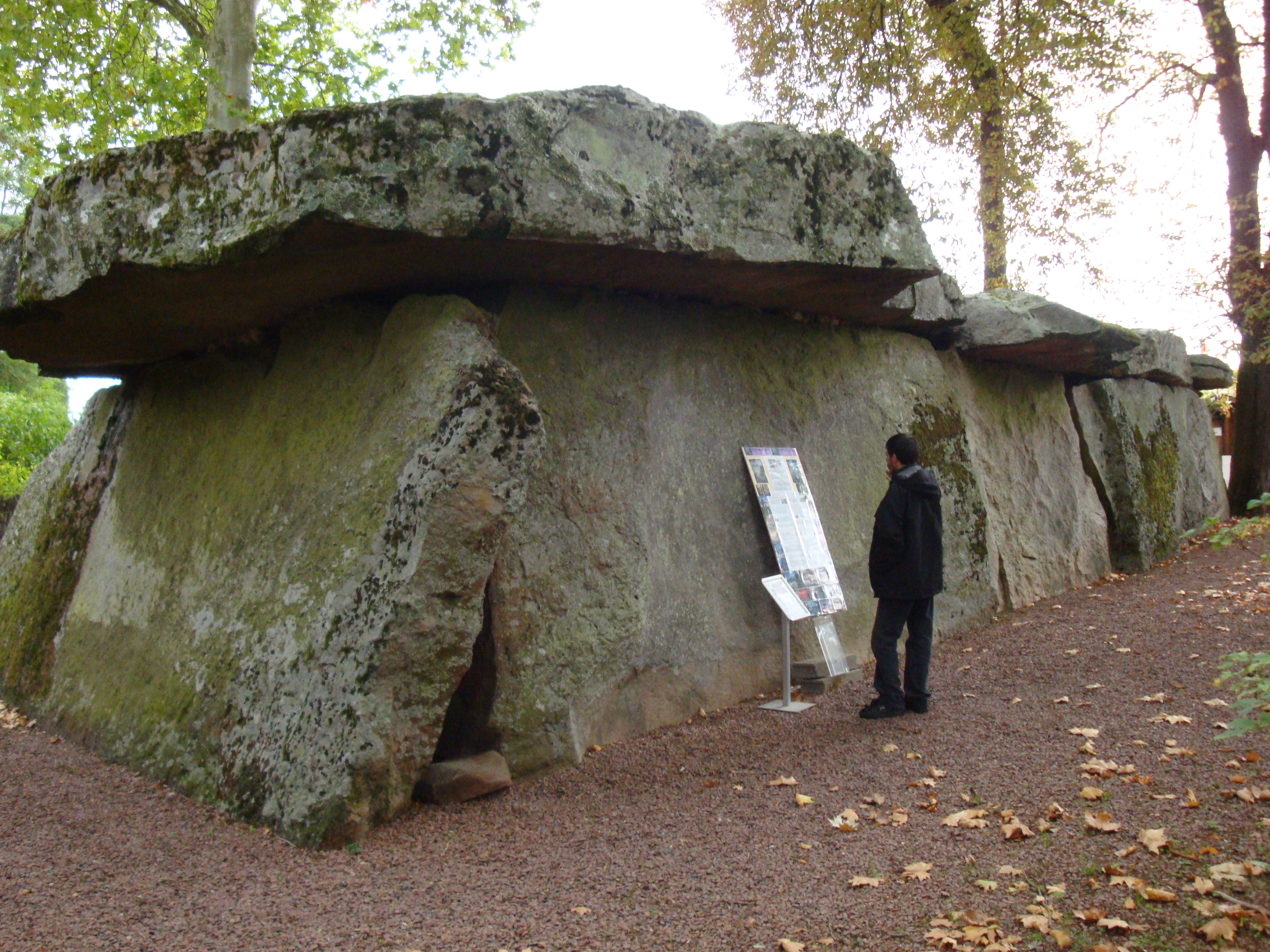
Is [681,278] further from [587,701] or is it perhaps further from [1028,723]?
[1028,723]

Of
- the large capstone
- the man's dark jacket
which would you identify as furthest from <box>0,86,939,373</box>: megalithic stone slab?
the large capstone

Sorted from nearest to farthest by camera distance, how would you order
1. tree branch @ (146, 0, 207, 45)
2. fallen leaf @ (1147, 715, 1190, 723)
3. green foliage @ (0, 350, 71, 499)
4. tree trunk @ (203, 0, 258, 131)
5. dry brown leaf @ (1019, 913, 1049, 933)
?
dry brown leaf @ (1019, 913, 1049, 933), fallen leaf @ (1147, 715, 1190, 723), tree trunk @ (203, 0, 258, 131), tree branch @ (146, 0, 207, 45), green foliage @ (0, 350, 71, 499)

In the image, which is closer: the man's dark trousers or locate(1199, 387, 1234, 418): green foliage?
the man's dark trousers

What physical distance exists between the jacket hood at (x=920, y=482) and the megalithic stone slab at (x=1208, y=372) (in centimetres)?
913

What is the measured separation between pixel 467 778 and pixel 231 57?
788 cm

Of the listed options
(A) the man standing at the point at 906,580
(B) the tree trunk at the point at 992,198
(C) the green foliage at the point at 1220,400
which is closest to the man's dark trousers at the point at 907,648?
(A) the man standing at the point at 906,580

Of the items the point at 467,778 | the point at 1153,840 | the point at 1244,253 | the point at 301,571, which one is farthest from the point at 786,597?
the point at 1244,253

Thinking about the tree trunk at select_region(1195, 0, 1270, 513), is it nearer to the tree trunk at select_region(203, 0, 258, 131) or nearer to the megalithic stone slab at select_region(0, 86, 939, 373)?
the megalithic stone slab at select_region(0, 86, 939, 373)

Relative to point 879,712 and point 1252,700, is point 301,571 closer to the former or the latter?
point 879,712

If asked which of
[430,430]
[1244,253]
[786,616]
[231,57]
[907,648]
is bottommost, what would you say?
[907,648]

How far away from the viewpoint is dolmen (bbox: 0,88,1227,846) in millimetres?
3850

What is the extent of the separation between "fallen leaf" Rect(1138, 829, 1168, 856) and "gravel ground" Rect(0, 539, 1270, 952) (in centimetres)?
5

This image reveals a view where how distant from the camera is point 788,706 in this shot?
209 inches

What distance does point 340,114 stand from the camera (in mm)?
3736
